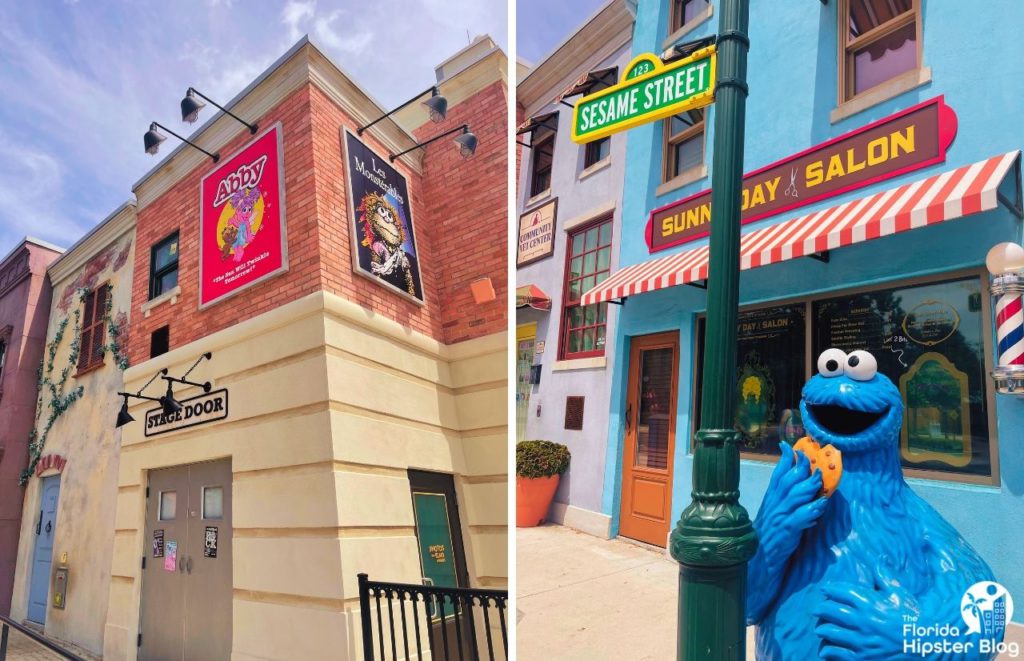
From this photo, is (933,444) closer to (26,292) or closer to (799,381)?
(799,381)

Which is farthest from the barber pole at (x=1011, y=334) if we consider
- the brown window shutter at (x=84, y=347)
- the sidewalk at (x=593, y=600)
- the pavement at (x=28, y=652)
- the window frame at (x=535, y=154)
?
the brown window shutter at (x=84, y=347)

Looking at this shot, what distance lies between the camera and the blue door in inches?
406

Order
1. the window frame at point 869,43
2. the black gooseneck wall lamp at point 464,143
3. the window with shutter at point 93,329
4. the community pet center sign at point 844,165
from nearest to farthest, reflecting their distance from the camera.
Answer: the community pet center sign at point 844,165 → the window frame at point 869,43 → the black gooseneck wall lamp at point 464,143 → the window with shutter at point 93,329

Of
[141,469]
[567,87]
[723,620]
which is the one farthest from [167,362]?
[723,620]

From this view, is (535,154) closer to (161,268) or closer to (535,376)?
(535,376)

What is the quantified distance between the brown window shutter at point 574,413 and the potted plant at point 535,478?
43 centimetres

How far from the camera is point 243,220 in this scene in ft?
24.9

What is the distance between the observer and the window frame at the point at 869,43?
615 cm

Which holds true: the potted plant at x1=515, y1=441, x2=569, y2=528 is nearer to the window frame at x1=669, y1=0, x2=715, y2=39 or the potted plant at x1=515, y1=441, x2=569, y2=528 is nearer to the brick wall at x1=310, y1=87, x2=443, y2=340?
the brick wall at x1=310, y1=87, x2=443, y2=340

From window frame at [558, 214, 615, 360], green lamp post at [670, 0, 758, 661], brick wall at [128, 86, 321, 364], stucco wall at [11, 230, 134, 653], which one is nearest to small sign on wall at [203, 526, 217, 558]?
brick wall at [128, 86, 321, 364]

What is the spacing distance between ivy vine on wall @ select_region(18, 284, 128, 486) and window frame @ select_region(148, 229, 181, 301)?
3.65 feet

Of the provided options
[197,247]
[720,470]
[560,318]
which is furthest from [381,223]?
[720,470]

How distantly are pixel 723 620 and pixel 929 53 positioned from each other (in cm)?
605

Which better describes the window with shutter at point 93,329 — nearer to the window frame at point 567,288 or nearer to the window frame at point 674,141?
the window frame at point 567,288
